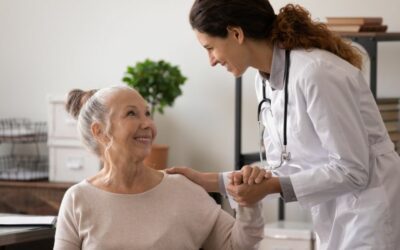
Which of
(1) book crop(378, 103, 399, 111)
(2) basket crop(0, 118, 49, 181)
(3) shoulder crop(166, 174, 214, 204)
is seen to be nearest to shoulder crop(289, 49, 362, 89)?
(3) shoulder crop(166, 174, 214, 204)

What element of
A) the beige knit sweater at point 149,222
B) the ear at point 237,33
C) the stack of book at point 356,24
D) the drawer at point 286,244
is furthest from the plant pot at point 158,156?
the ear at point 237,33

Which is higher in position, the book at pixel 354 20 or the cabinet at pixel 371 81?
the book at pixel 354 20

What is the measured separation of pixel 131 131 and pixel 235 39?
410mm

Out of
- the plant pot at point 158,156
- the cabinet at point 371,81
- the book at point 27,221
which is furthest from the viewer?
the plant pot at point 158,156

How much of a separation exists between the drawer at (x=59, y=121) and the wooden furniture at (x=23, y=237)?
6.25 ft

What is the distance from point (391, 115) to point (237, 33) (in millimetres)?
1890

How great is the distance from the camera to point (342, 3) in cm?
392

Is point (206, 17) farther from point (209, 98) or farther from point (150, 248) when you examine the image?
point (209, 98)

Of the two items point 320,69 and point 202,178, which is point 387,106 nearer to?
point 202,178

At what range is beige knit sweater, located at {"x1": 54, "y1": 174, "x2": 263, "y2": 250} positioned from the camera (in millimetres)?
2072

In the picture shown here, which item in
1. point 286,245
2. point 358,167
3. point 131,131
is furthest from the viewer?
point 286,245

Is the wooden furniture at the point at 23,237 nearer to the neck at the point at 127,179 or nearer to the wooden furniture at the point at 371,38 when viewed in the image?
the neck at the point at 127,179

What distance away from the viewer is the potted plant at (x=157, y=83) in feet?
13.4

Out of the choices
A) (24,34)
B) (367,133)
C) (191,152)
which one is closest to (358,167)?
(367,133)
